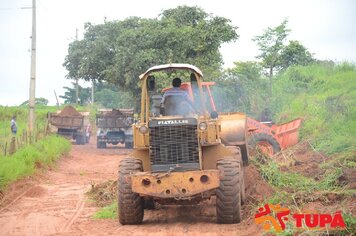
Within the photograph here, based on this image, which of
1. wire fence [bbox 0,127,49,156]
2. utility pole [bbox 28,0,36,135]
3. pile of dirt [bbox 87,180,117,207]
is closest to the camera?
pile of dirt [bbox 87,180,117,207]

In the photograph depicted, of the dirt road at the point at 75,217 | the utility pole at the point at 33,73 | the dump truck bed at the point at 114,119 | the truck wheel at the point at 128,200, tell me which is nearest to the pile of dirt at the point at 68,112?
the dump truck bed at the point at 114,119

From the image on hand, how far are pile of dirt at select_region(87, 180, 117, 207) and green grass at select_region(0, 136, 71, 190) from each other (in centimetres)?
227

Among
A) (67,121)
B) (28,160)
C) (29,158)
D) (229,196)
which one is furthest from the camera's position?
(67,121)

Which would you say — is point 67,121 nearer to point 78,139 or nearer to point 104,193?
point 78,139

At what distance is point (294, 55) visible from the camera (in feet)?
102

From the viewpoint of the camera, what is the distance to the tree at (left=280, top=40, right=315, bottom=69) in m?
30.3

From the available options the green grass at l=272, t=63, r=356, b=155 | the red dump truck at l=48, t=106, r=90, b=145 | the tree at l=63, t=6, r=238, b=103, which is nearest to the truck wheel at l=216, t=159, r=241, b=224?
the green grass at l=272, t=63, r=356, b=155

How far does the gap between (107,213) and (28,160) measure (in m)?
7.23

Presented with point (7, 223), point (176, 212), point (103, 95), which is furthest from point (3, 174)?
point (103, 95)

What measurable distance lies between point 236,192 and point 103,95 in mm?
55726

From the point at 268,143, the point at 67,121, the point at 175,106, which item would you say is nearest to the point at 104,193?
the point at 175,106

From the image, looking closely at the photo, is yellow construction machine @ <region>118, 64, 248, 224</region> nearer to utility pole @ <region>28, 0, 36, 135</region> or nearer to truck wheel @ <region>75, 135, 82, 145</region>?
utility pole @ <region>28, 0, 36, 135</region>

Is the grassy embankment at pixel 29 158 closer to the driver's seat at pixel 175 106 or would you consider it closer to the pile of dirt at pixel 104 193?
the pile of dirt at pixel 104 193

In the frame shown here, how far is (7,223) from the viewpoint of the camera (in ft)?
34.2
